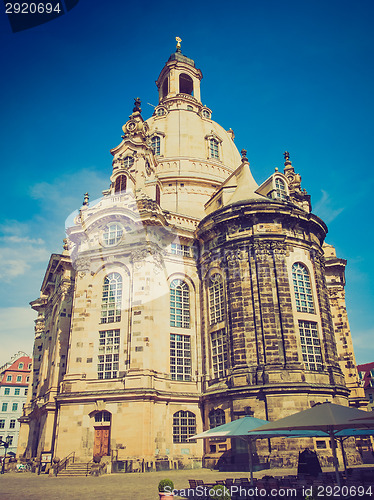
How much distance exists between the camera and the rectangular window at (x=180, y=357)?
32281 mm

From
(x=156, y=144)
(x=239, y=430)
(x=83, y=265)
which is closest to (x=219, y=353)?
(x=83, y=265)

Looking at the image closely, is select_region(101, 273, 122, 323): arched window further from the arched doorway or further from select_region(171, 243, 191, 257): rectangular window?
the arched doorway

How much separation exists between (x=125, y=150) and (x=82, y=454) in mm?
28150

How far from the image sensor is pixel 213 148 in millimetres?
52812

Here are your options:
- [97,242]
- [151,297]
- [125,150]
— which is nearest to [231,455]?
[151,297]

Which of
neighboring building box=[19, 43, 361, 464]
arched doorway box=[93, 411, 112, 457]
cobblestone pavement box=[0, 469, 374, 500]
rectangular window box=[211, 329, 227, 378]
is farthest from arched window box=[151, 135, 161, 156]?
cobblestone pavement box=[0, 469, 374, 500]

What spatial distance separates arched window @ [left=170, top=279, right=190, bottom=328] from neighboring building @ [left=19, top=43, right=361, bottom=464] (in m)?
0.11

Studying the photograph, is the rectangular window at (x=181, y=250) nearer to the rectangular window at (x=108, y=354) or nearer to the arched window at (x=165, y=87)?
the rectangular window at (x=108, y=354)

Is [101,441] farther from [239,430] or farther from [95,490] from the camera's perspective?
[239,430]

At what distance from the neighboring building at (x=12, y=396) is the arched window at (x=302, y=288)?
57.9 metres

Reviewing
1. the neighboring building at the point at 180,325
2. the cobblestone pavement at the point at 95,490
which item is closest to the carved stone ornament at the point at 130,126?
the neighboring building at the point at 180,325

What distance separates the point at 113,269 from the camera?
112 ft

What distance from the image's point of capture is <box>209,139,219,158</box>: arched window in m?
52.2

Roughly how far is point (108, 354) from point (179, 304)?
737 centimetres
